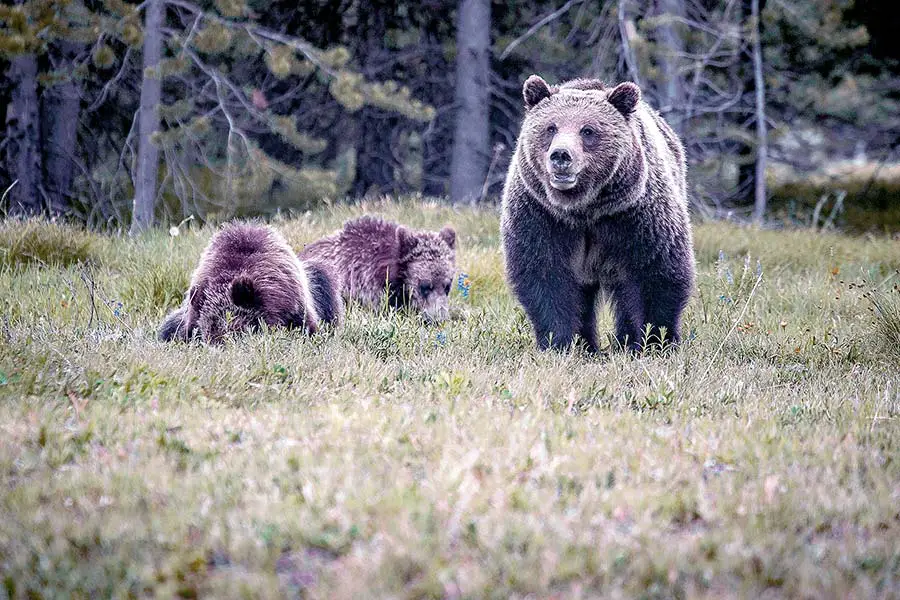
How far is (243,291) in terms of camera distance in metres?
6.40

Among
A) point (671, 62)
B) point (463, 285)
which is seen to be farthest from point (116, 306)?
point (671, 62)

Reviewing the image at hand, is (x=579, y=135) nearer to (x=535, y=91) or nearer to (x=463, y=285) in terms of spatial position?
(x=535, y=91)

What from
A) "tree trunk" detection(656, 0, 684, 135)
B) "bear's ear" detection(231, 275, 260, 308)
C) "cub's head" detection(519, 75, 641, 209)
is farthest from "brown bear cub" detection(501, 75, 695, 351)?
"tree trunk" detection(656, 0, 684, 135)

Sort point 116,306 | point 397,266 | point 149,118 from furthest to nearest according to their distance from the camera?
1. point 149,118
2. point 397,266
3. point 116,306

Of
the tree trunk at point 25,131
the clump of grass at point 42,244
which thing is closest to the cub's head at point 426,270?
the clump of grass at point 42,244

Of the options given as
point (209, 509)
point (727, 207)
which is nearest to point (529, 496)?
point (209, 509)

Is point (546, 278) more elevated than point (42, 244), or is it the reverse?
point (546, 278)

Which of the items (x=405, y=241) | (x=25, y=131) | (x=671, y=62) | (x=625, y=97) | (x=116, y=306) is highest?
(x=671, y=62)

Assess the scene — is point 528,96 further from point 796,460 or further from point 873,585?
point 873,585

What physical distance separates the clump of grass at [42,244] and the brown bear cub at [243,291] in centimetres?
246

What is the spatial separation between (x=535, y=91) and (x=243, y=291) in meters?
2.41

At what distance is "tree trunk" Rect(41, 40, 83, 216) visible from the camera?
45.3ft

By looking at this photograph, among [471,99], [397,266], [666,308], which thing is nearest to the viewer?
[666,308]

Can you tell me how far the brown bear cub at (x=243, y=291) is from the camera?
6.42 m
